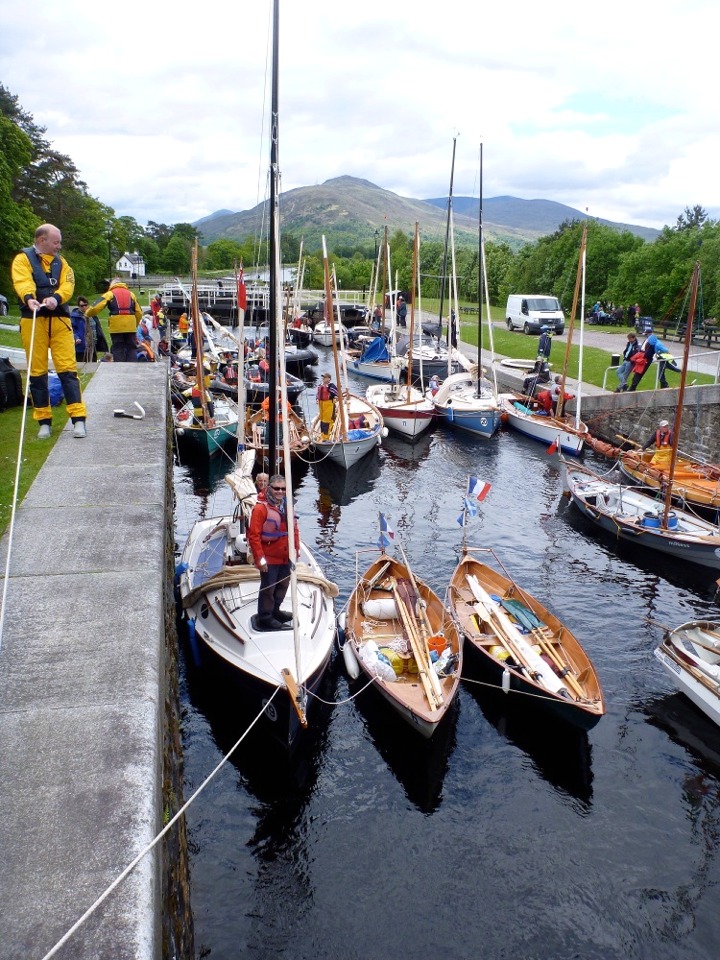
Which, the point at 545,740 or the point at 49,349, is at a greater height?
the point at 49,349

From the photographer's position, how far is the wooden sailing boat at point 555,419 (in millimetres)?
23766

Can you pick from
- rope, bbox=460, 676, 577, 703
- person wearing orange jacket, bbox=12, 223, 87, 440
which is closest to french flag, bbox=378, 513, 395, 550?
rope, bbox=460, 676, 577, 703

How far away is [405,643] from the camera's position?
10789mm

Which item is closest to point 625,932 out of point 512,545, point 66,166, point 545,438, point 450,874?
point 450,874

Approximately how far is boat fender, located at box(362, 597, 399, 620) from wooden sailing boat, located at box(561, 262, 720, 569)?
7.53 meters

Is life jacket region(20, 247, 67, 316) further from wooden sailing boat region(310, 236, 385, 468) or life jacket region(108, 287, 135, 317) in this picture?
wooden sailing boat region(310, 236, 385, 468)

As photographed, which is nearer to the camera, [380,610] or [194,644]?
[194,644]

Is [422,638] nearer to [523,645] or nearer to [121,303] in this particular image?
[523,645]

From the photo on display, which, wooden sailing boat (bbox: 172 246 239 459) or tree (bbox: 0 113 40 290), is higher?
tree (bbox: 0 113 40 290)

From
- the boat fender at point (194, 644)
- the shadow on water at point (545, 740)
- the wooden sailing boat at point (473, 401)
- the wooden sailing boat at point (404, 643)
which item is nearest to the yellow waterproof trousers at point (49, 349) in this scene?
the boat fender at point (194, 644)

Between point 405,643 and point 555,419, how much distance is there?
16.9m

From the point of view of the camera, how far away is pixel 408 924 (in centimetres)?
703

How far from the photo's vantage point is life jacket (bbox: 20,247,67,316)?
8367 millimetres

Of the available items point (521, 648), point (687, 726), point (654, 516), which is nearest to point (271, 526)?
point (521, 648)
